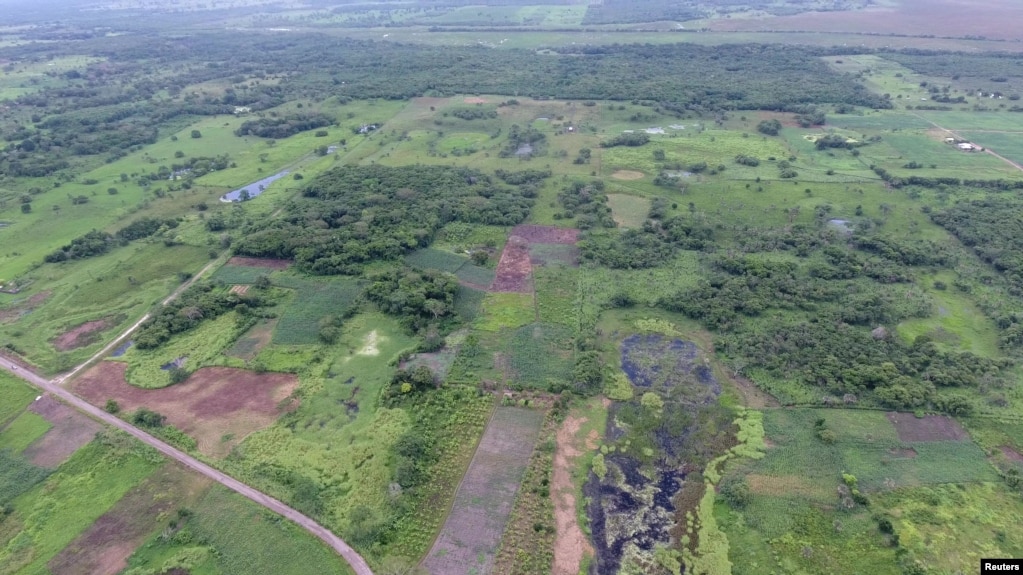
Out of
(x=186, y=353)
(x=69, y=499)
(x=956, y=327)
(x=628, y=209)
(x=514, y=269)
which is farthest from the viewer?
(x=628, y=209)

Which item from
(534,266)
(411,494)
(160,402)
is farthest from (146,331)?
(534,266)

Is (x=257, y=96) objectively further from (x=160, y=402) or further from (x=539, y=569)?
(x=539, y=569)

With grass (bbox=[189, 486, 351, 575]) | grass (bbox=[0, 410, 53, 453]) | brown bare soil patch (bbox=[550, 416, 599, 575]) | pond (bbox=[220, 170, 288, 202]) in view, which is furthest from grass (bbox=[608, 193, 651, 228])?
grass (bbox=[0, 410, 53, 453])

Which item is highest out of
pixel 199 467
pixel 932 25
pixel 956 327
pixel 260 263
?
pixel 932 25

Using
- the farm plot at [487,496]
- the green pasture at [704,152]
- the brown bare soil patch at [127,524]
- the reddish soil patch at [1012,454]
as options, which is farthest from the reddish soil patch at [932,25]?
the brown bare soil patch at [127,524]

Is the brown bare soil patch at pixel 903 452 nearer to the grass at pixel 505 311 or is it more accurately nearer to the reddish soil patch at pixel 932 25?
the grass at pixel 505 311

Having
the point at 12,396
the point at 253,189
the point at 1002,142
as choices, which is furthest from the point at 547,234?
the point at 1002,142

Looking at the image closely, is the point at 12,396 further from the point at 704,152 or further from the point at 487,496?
the point at 704,152
